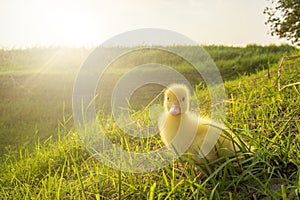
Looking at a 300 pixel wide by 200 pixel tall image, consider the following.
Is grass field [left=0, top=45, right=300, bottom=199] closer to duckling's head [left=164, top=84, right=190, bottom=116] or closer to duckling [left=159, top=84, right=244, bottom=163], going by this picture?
duckling [left=159, top=84, right=244, bottom=163]

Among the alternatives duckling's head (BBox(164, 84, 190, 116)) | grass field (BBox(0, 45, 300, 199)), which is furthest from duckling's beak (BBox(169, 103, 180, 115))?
grass field (BBox(0, 45, 300, 199))

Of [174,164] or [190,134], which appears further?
[174,164]

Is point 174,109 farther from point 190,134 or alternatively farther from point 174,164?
point 174,164

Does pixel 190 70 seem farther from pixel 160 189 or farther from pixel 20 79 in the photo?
pixel 160 189

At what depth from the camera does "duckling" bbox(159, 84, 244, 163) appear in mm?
1686

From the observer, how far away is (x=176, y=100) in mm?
1829

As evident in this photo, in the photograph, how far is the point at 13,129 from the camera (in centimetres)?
498

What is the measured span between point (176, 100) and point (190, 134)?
0.61ft

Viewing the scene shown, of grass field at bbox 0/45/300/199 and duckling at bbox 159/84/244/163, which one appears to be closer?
grass field at bbox 0/45/300/199

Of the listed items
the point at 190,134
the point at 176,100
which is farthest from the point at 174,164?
the point at 176,100

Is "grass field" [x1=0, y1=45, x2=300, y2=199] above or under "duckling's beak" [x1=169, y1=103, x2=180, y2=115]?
under

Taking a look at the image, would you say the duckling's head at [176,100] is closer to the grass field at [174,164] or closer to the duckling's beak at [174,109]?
the duckling's beak at [174,109]

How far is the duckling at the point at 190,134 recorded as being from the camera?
1.69 m

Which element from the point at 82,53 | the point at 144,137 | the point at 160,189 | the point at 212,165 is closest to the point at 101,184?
the point at 160,189
